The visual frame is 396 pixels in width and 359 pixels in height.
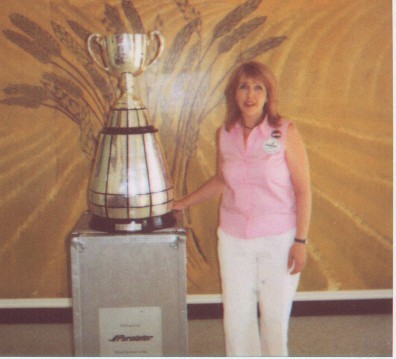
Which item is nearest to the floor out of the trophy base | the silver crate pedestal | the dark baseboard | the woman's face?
the dark baseboard

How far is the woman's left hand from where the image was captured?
4.60 ft

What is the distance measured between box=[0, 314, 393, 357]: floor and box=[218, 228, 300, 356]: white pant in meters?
0.55

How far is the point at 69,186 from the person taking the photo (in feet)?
7.00

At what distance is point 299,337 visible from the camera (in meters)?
2.11

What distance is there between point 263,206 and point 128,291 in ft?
1.54

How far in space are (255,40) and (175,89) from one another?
15.8 inches

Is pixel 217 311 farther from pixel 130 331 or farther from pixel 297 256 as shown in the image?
pixel 130 331

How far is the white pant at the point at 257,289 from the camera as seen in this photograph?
4.68 feet

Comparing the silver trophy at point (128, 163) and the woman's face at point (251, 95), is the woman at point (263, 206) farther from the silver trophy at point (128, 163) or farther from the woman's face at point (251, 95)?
the silver trophy at point (128, 163)

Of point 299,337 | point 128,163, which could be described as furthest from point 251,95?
point 299,337

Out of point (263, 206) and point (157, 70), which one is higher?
point (157, 70)

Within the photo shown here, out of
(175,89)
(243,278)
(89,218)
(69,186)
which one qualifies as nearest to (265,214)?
(243,278)

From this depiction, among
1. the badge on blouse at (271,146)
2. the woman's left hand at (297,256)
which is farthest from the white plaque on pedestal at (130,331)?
the badge on blouse at (271,146)

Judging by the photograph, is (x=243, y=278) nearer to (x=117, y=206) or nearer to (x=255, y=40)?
(x=117, y=206)
